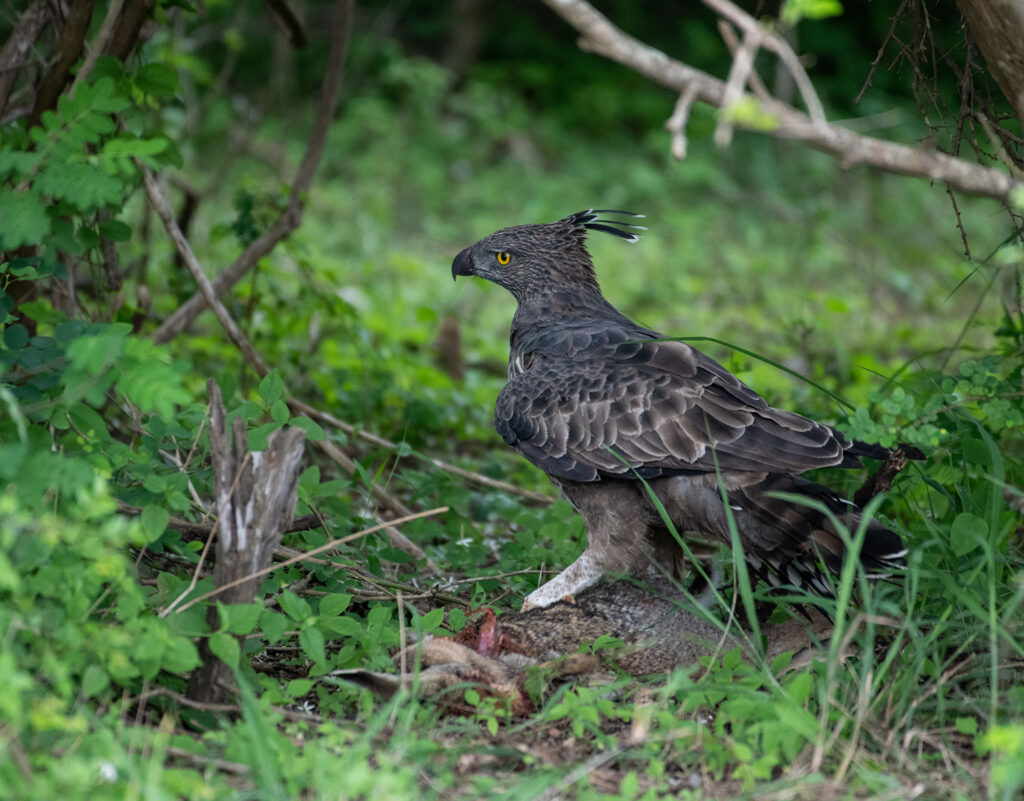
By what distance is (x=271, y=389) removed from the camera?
366cm

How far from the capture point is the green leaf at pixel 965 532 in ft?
11.5

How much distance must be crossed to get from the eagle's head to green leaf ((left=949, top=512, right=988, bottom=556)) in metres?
2.05

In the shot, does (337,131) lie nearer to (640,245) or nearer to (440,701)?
(640,245)

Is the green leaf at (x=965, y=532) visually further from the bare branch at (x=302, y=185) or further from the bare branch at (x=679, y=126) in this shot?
the bare branch at (x=302, y=185)

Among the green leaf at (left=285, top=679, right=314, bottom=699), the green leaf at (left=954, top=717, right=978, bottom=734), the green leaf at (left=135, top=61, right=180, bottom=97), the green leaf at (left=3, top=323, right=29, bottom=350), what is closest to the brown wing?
the green leaf at (left=954, top=717, right=978, bottom=734)

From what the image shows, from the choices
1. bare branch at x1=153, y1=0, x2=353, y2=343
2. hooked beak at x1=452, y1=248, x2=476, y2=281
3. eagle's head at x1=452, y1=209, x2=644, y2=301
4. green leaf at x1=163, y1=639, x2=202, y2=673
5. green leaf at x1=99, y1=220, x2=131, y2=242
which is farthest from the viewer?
bare branch at x1=153, y1=0, x2=353, y2=343

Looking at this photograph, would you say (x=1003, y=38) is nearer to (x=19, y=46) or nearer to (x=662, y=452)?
(x=662, y=452)

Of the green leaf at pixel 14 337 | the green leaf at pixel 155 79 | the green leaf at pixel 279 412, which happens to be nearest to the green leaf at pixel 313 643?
the green leaf at pixel 279 412

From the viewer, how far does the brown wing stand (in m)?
3.84

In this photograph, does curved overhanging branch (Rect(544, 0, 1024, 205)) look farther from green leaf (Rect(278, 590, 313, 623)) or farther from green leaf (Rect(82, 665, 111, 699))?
green leaf (Rect(82, 665, 111, 699))

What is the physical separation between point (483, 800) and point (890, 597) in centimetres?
180

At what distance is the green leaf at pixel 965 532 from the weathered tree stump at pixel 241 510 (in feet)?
6.97

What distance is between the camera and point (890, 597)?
3.78 metres

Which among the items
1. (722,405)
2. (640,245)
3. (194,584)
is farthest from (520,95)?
(194,584)
